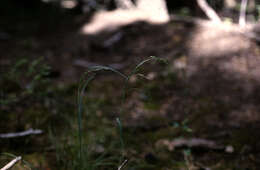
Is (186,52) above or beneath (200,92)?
above

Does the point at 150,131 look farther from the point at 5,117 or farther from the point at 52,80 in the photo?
the point at 52,80

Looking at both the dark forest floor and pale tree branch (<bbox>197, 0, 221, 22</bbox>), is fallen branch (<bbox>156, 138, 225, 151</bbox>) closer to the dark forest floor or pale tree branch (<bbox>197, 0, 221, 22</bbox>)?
the dark forest floor

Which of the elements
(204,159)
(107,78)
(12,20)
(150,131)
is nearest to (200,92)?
(150,131)

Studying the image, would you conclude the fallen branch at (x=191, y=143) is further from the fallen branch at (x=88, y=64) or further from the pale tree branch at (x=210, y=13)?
the pale tree branch at (x=210, y=13)

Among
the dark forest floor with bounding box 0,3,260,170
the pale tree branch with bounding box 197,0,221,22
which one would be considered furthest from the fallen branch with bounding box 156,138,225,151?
the pale tree branch with bounding box 197,0,221,22

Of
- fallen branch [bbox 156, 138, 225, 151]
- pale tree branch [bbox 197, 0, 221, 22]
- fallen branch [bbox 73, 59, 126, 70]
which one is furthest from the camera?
pale tree branch [bbox 197, 0, 221, 22]

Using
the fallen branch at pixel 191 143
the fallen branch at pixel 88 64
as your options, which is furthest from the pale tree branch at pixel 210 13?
the fallen branch at pixel 191 143

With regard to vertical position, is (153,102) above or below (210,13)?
below

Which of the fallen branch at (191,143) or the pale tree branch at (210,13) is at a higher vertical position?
the pale tree branch at (210,13)

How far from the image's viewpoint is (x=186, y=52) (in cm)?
420

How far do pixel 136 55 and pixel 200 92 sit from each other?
6.35ft

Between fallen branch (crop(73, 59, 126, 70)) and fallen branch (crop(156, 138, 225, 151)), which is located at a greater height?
fallen branch (crop(73, 59, 126, 70))

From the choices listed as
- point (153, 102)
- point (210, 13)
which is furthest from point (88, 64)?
point (210, 13)

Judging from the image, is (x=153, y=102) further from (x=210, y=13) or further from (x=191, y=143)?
(x=210, y=13)
